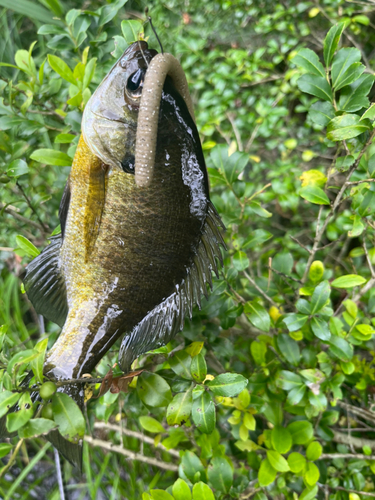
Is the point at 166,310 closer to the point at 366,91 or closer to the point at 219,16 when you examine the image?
the point at 366,91

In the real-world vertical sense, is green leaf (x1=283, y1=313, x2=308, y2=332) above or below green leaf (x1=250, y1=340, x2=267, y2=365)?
above

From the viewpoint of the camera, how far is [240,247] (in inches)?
43.3

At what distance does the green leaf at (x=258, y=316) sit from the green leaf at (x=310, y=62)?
2.15ft

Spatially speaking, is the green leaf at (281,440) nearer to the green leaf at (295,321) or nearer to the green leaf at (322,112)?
the green leaf at (295,321)

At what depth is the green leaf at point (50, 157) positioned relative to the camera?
0.97 m

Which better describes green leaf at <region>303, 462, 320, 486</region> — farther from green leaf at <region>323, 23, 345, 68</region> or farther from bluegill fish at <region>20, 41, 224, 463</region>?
green leaf at <region>323, 23, 345, 68</region>

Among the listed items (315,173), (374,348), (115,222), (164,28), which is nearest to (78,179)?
(115,222)

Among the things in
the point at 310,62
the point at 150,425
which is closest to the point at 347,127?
the point at 310,62

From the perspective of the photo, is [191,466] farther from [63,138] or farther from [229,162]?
[63,138]

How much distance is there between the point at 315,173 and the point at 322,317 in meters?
0.44

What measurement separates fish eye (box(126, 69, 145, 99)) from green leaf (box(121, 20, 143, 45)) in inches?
11.3

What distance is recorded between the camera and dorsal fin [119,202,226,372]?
0.81 meters

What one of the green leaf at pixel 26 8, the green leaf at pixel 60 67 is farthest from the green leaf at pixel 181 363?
the green leaf at pixel 26 8

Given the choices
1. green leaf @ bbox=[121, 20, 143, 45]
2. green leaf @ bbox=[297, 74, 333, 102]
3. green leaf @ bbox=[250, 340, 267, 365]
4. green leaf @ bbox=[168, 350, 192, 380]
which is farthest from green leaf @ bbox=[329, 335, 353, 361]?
green leaf @ bbox=[121, 20, 143, 45]
